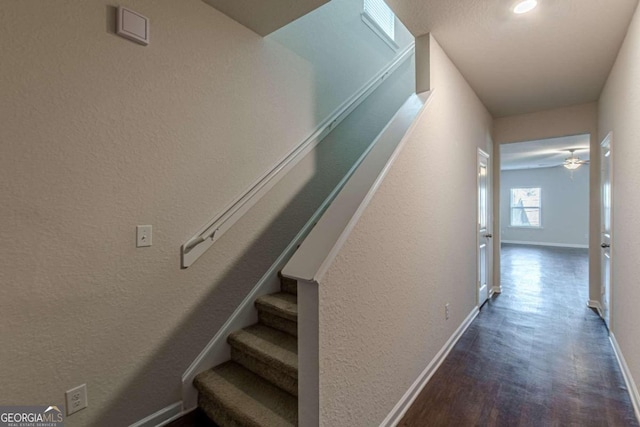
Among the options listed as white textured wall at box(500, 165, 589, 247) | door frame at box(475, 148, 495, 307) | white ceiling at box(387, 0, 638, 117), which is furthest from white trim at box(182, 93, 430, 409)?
white textured wall at box(500, 165, 589, 247)

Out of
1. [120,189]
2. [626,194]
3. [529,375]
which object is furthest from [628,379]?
[120,189]

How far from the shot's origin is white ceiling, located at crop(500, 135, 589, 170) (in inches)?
218

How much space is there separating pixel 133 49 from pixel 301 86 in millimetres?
1274

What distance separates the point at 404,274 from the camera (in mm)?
1786

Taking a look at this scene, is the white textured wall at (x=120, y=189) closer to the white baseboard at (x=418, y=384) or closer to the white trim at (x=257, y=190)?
the white trim at (x=257, y=190)

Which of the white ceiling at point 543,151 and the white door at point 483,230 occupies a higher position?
the white ceiling at point 543,151

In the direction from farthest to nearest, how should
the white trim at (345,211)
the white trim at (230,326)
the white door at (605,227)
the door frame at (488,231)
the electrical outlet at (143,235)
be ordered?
the door frame at (488,231) < the white door at (605,227) < the white trim at (230,326) < the electrical outlet at (143,235) < the white trim at (345,211)

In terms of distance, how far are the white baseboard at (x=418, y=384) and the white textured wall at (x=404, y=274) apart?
0.05 m

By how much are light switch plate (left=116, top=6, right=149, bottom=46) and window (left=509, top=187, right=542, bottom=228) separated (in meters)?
11.3

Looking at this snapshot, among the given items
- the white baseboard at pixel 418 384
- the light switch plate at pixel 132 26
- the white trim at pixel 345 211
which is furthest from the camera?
the white baseboard at pixel 418 384

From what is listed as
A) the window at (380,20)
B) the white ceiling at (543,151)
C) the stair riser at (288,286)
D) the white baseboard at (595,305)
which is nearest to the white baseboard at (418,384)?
the stair riser at (288,286)

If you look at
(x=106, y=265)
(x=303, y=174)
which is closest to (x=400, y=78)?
(x=303, y=174)

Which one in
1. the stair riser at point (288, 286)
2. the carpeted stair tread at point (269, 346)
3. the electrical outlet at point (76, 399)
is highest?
the stair riser at point (288, 286)

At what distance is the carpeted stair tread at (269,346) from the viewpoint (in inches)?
62.2
